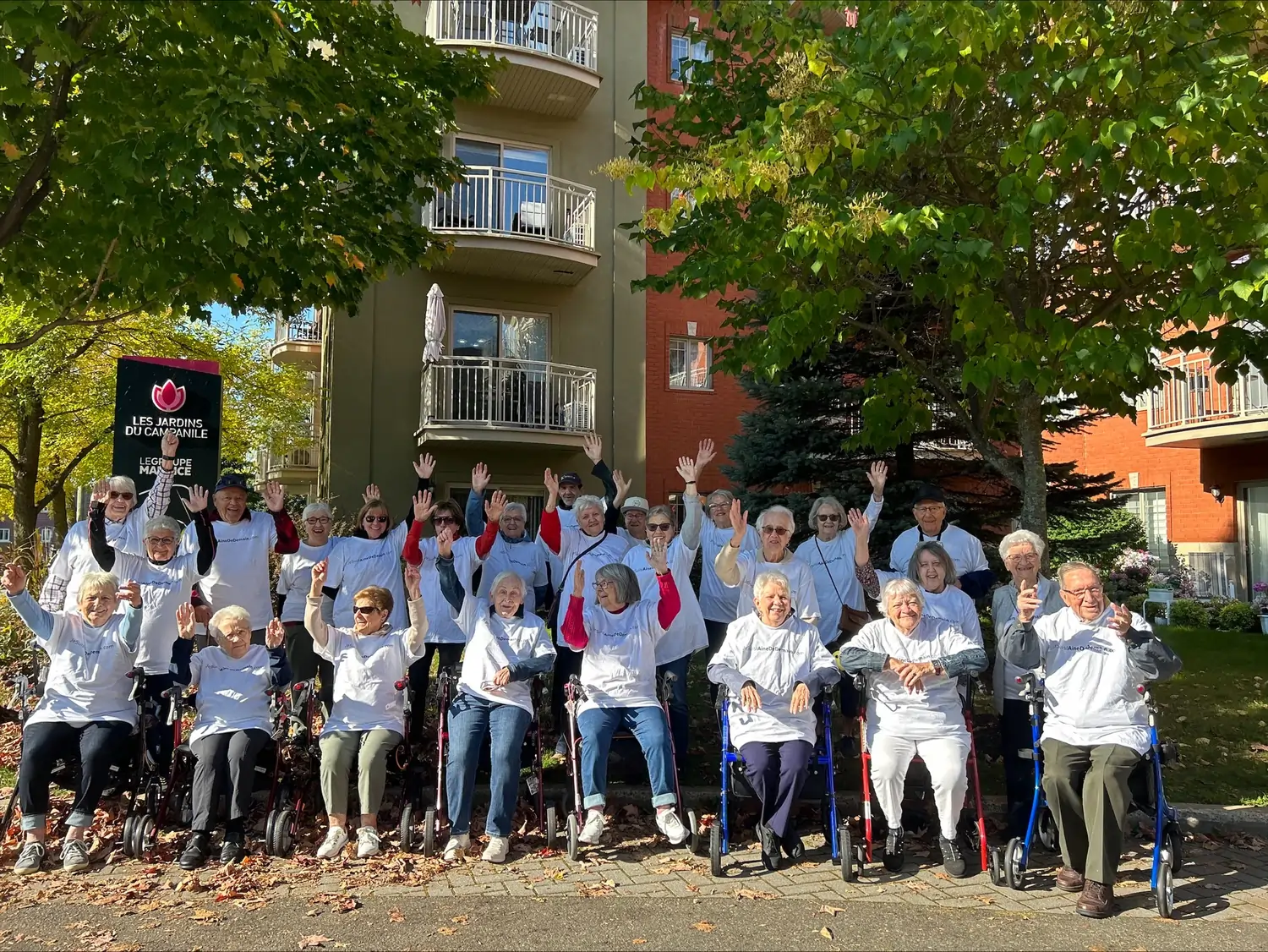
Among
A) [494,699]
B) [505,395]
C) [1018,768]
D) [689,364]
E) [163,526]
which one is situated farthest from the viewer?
[689,364]

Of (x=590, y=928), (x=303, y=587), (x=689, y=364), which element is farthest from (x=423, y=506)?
(x=689, y=364)

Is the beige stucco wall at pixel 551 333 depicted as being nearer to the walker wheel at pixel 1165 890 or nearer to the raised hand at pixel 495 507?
the raised hand at pixel 495 507

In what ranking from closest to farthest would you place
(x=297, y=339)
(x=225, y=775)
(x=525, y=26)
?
(x=225, y=775)
(x=525, y=26)
(x=297, y=339)

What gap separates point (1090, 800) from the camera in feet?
16.4

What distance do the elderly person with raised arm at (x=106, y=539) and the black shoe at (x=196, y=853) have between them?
1.63 meters

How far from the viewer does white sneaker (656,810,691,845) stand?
5602 millimetres

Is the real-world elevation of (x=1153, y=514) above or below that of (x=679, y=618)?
above

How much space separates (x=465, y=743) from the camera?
18.6ft

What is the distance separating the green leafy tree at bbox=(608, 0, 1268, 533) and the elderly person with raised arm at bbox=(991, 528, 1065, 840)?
1.43 metres

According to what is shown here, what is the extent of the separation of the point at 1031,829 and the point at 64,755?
5.64 metres

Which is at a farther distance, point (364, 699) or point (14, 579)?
point (364, 699)

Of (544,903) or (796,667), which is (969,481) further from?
(544,903)

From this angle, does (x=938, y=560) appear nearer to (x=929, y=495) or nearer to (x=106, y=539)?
(x=929, y=495)

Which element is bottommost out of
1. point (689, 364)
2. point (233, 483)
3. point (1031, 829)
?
point (1031, 829)
